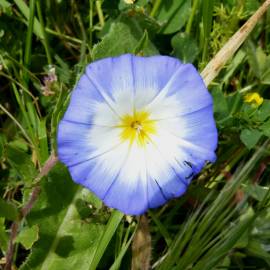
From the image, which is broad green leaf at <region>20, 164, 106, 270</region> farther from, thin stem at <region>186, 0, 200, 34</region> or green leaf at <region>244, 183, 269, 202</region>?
thin stem at <region>186, 0, 200, 34</region>

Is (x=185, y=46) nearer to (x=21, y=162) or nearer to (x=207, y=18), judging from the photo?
(x=207, y=18)

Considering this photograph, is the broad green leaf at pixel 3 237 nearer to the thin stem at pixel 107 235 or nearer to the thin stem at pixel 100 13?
the thin stem at pixel 107 235

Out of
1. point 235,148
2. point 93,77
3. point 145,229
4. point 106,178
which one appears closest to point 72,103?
point 93,77

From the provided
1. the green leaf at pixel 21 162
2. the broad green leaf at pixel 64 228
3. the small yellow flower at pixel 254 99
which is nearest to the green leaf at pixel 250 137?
the small yellow flower at pixel 254 99

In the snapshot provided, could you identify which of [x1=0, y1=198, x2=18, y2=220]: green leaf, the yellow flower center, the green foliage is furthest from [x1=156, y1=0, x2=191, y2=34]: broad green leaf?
[x1=0, y1=198, x2=18, y2=220]: green leaf

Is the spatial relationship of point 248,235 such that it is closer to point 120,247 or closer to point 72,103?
point 120,247

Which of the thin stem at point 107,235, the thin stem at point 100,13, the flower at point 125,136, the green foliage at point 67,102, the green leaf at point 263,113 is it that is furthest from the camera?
the thin stem at point 100,13

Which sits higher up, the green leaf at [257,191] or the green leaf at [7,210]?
the green leaf at [257,191]
